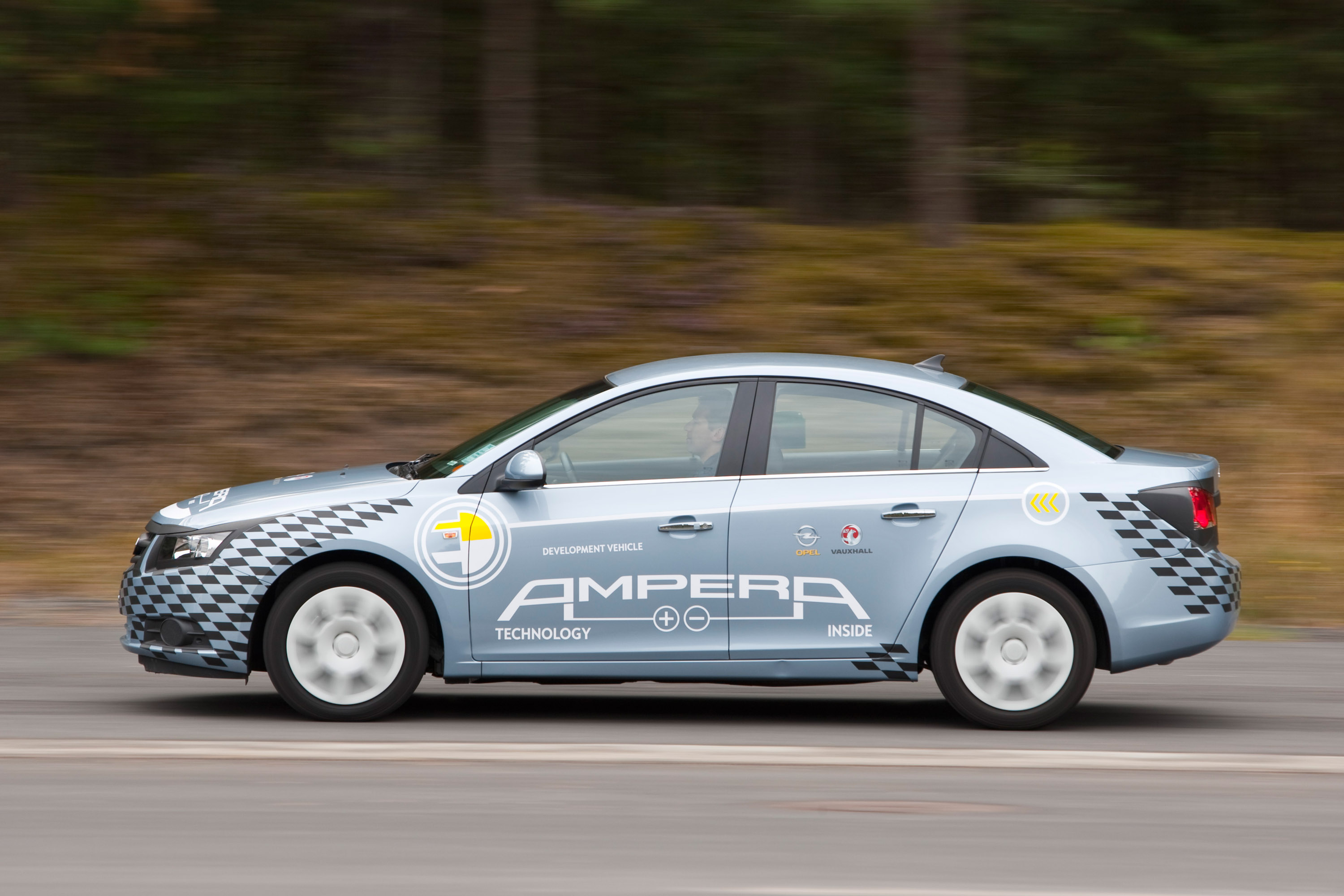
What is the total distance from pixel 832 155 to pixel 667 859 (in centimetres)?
1602

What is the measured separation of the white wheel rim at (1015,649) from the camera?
6289mm

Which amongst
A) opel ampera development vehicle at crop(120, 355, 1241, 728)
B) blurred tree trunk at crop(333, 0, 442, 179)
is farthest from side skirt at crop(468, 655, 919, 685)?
blurred tree trunk at crop(333, 0, 442, 179)

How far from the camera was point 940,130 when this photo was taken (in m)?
16.3

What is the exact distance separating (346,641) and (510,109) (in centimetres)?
1232

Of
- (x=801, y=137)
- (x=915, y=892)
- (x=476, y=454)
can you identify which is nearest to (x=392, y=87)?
(x=801, y=137)

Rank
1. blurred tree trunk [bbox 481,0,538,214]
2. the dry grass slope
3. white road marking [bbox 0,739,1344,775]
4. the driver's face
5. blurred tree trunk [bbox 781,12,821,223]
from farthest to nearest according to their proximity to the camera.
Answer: blurred tree trunk [bbox 781,12,821,223], blurred tree trunk [bbox 481,0,538,214], the dry grass slope, the driver's face, white road marking [bbox 0,739,1344,775]

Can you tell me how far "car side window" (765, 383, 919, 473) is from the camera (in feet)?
21.0

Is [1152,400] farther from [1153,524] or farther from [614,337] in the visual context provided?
[1153,524]

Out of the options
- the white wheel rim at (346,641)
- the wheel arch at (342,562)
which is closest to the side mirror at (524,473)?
the wheel arch at (342,562)

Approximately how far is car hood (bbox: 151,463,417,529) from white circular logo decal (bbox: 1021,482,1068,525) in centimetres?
255

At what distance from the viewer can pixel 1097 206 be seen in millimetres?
18391

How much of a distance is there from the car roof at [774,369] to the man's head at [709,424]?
113 millimetres

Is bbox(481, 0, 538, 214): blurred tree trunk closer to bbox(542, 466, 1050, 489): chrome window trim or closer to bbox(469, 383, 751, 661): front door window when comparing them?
bbox(542, 466, 1050, 489): chrome window trim

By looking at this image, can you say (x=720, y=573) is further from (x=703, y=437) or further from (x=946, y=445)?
(x=946, y=445)
